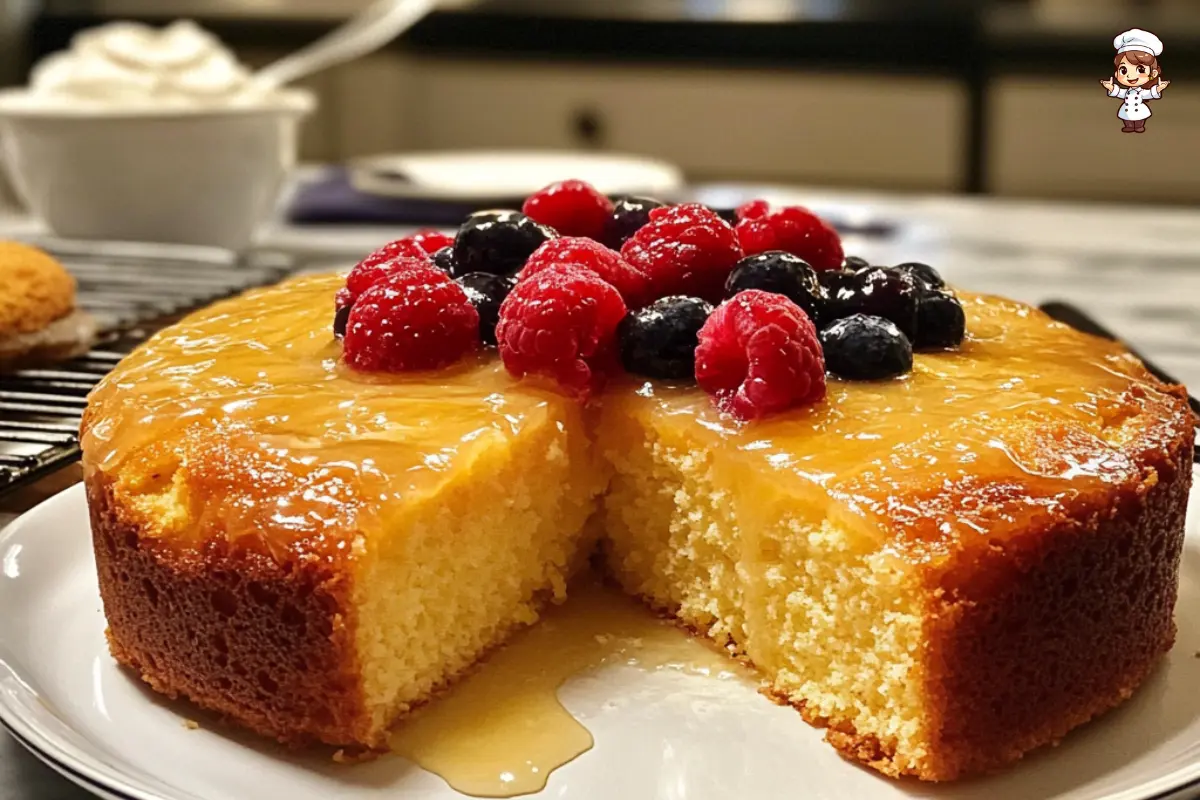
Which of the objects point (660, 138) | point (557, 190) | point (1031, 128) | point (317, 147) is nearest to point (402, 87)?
point (317, 147)

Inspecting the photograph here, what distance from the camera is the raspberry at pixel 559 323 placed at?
1.47m

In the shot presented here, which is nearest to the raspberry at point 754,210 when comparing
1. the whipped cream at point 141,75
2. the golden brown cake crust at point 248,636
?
the golden brown cake crust at point 248,636

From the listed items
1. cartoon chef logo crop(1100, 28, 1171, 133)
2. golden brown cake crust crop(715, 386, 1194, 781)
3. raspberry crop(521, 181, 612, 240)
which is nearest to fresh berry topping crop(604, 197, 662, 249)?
raspberry crop(521, 181, 612, 240)

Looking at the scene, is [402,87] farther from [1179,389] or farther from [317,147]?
[1179,389]

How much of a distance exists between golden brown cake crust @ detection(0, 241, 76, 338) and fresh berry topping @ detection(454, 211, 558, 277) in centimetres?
85

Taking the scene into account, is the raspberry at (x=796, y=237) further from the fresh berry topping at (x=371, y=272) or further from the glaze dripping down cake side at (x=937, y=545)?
the fresh berry topping at (x=371, y=272)

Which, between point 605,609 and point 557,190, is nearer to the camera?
point 605,609

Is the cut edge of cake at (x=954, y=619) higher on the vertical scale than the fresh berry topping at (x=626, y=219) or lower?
lower

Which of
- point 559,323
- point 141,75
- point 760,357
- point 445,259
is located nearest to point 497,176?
point 141,75

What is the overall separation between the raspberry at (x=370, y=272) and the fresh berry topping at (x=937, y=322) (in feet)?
2.13

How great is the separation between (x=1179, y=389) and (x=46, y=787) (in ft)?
4.49

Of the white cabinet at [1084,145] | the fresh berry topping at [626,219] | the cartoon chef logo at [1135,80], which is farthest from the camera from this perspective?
the white cabinet at [1084,145]

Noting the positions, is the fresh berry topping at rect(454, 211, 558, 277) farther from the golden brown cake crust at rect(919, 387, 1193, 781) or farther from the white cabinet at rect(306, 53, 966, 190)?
the white cabinet at rect(306, 53, 966, 190)

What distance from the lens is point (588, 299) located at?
1.49 m
